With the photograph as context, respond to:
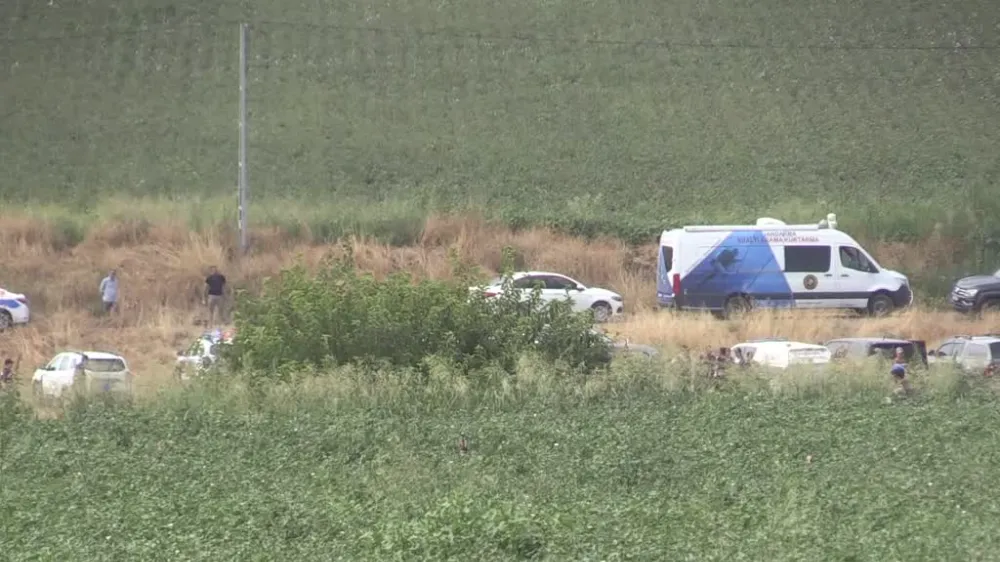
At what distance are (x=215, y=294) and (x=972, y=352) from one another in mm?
16761

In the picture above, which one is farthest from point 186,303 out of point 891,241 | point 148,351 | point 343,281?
point 891,241

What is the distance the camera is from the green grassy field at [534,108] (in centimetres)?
4812

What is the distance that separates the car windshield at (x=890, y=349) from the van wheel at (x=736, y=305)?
790 cm

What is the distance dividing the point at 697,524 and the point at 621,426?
510 cm

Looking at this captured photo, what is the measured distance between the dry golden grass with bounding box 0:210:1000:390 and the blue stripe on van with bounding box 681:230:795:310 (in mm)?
1288

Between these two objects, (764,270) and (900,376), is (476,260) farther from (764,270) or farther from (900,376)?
(900,376)

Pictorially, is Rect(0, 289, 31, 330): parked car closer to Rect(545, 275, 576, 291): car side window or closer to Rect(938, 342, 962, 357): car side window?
Rect(545, 275, 576, 291): car side window

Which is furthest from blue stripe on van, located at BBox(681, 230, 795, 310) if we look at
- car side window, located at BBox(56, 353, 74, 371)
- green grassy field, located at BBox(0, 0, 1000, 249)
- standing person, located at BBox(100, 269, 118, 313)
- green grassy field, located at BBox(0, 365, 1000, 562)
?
car side window, located at BBox(56, 353, 74, 371)

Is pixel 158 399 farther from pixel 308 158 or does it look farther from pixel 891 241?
pixel 308 158

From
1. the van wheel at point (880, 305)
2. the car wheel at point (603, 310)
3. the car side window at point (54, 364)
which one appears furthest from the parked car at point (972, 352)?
the car side window at point (54, 364)

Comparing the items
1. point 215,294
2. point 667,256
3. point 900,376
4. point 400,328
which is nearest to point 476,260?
point 667,256

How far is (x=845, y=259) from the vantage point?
33594 mm

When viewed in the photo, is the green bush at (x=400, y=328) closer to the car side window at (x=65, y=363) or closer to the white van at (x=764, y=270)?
the car side window at (x=65, y=363)

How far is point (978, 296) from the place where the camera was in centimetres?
3412
